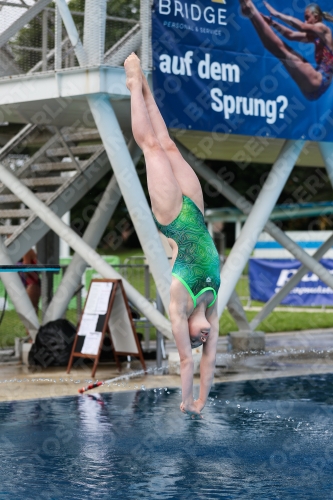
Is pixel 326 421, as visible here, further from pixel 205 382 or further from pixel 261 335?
pixel 261 335

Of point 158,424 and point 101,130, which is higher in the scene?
point 101,130

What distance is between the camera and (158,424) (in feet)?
29.5

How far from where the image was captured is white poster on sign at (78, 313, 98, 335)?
13067mm

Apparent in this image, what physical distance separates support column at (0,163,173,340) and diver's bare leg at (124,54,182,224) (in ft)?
20.0

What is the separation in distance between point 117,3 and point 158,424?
20.5 ft

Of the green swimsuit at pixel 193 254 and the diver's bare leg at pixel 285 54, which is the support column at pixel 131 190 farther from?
the green swimsuit at pixel 193 254

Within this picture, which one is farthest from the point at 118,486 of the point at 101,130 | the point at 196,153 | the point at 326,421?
the point at 196,153

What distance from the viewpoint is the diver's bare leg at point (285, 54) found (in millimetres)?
12795

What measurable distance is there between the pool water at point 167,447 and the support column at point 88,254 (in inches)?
54.5

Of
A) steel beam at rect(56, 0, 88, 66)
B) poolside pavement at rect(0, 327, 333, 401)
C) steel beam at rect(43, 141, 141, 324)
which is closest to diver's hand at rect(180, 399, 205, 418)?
poolside pavement at rect(0, 327, 333, 401)

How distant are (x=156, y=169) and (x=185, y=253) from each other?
2.06ft

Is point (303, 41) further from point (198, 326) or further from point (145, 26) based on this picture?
point (198, 326)

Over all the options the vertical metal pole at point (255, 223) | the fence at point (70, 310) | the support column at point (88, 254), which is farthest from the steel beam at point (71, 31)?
the fence at point (70, 310)

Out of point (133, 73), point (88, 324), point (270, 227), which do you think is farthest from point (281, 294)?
point (133, 73)
